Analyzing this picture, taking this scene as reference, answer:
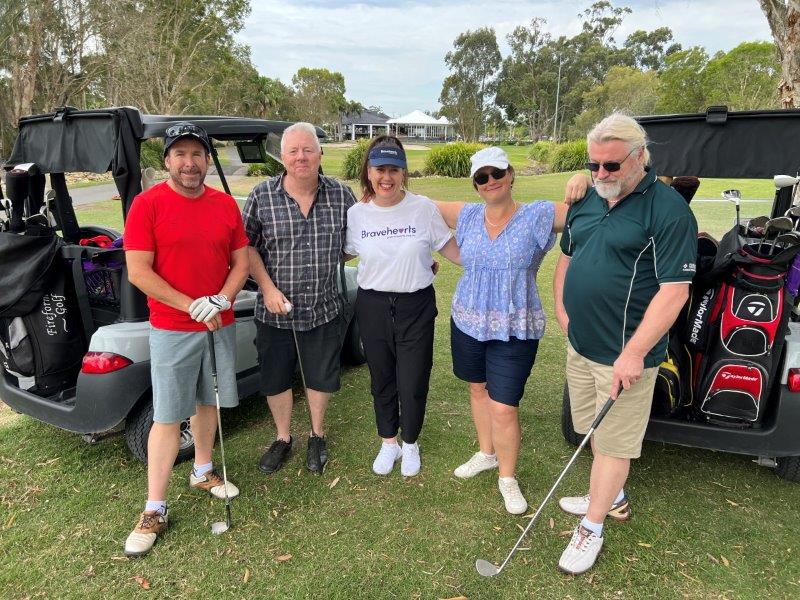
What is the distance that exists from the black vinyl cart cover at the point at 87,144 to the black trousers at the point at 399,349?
1.31 m

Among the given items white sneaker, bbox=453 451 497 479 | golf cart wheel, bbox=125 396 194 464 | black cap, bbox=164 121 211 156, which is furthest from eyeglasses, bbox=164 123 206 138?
white sneaker, bbox=453 451 497 479

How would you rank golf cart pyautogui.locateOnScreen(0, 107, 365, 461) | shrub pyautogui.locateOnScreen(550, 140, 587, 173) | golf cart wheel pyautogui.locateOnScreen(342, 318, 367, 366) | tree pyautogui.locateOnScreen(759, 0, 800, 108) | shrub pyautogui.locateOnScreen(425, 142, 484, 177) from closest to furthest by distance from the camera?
golf cart pyautogui.locateOnScreen(0, 107, 365, 461), golf cart wheel pyautogui.locateOnScreen(342, 318, 367, 366), tree pyautogui.locateOnScreen(759, 0, 800, 108), shrub pyautogui.locateOnScreen(425, 142, 484, 177), shrub pyautogui.locateOnScreen(550, 140, 587, 173)

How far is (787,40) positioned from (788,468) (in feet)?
14.8

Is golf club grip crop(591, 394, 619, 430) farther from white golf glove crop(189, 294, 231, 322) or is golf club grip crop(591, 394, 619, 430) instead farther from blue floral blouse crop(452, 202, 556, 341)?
white golf glove crop(189, 294, 231, 322)

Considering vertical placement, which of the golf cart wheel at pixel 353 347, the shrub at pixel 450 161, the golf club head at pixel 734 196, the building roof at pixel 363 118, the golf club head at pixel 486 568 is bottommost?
the golf club head at pixel 486 568

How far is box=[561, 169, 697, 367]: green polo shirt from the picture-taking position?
202 centimetres

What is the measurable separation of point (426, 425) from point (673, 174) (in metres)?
2.19

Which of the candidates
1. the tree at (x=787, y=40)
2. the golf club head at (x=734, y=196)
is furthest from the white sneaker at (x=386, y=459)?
the tree at (x=787, y=40)

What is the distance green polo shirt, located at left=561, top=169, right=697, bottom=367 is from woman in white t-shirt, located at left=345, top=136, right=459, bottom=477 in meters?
0.74

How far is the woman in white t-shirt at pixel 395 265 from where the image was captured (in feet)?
9.23

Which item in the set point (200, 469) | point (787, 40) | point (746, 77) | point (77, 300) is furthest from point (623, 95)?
point (200, 469)

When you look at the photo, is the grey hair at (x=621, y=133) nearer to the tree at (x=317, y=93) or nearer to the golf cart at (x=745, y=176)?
the golf cart at (x=745, y=176)

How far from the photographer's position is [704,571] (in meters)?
2.44

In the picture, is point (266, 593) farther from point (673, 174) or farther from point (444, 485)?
point (673, 174)
